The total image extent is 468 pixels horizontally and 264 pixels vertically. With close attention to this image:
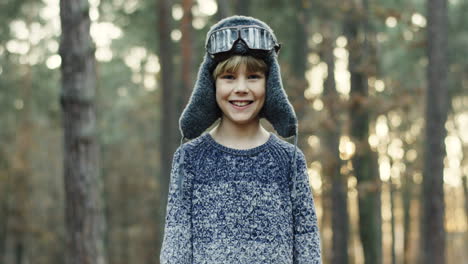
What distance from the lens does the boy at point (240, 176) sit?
3.68 m

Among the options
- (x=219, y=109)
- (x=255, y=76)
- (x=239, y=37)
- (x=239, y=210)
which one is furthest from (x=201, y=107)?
(x=239, y=210)

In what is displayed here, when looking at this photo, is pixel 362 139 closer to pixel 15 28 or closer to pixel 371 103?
pixel 371 103

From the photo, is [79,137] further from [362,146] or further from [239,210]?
[362,146]

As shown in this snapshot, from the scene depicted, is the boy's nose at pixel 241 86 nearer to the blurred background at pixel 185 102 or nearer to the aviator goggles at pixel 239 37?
the aviator goggles at pixel 239 37

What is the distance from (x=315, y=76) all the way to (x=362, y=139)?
33.0 feet

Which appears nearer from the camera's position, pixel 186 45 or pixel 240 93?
pixel 240 93

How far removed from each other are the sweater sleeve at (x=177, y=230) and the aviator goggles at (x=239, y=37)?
76cm

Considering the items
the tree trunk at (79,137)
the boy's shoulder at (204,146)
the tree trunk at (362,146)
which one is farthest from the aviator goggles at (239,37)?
the tree trunk at (362,146)

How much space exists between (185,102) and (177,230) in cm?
1019

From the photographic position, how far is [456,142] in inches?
1305

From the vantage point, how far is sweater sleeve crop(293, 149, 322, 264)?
3777mm

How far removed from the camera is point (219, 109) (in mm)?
4055

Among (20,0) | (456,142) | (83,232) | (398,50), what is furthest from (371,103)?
(456,142)

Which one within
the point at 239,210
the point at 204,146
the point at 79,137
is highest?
the point at 79,137
